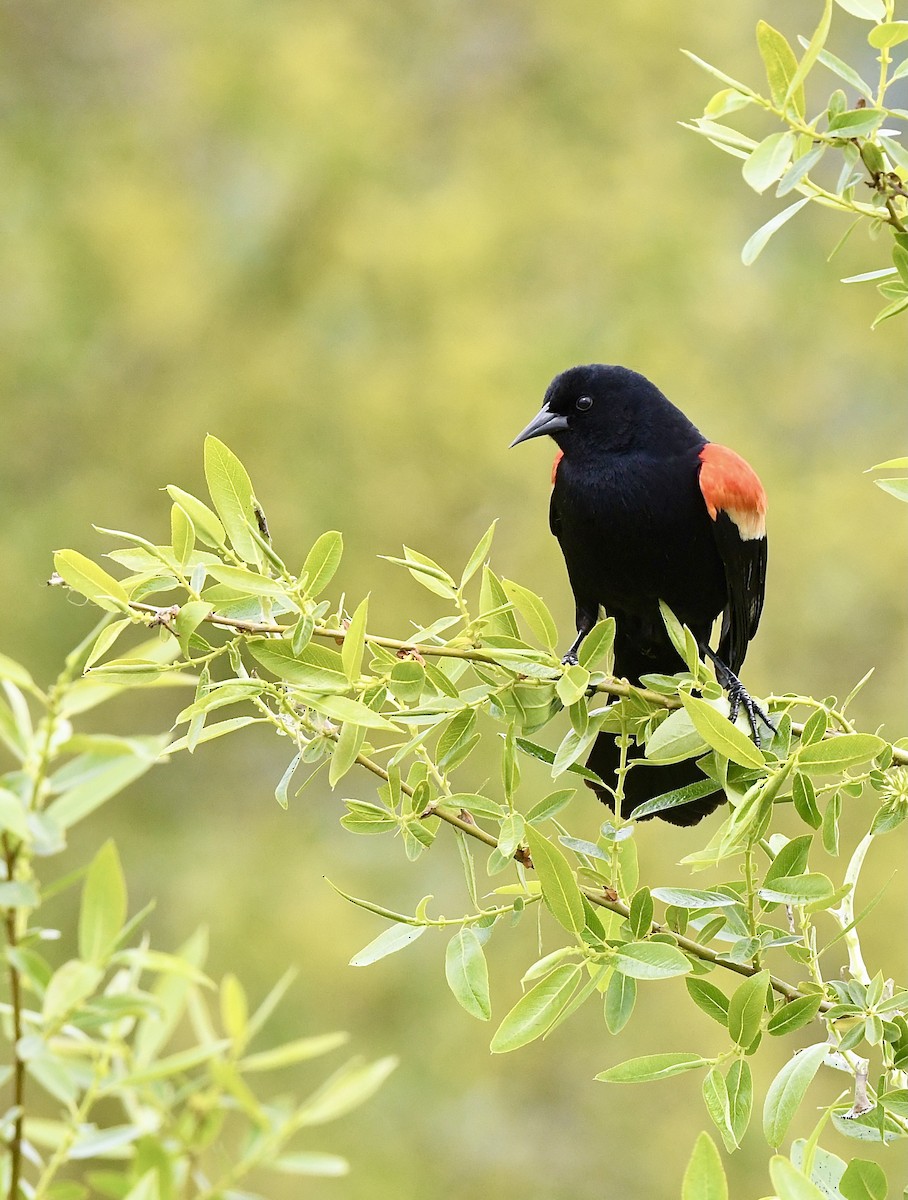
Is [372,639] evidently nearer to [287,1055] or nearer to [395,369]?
[287,1055]

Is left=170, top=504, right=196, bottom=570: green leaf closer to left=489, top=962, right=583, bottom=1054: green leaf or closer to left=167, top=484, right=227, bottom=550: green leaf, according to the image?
left=167, top=484, right=227, bottom=550: green leaf

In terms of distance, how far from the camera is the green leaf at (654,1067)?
1.01 m

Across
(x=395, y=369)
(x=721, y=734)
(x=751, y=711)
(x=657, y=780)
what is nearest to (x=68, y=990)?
(x=721, y=734)

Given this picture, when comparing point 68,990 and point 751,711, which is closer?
point 68,990

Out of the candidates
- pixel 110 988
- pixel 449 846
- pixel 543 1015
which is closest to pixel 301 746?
pixel 543 1015

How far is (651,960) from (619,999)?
0.32 ft

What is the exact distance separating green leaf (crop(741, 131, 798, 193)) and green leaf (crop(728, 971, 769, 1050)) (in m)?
0.58

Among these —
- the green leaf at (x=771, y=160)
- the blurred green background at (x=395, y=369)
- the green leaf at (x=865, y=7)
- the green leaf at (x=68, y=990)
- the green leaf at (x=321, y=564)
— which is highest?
the green leaf at (x=865, y=7)

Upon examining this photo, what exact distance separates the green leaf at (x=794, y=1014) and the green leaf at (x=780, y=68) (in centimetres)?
67

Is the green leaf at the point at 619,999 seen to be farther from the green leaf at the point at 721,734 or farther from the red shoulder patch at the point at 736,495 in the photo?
the red shoulder patch at the point at 736,495

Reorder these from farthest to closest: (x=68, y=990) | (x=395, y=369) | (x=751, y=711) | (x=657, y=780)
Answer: (x=395, y=369) < (x=657, y=780) < (x=751, y=711) < (x=68, y=990)

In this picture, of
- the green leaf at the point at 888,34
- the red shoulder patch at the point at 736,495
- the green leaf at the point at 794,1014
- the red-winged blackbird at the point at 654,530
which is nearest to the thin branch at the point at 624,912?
the green leaf at the point at 794,1014

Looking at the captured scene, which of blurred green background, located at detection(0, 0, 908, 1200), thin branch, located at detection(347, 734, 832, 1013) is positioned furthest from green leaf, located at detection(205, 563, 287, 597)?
blurred green background, located at detection(0, 0, 908, 1200)

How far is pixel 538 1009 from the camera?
1.01 metres
